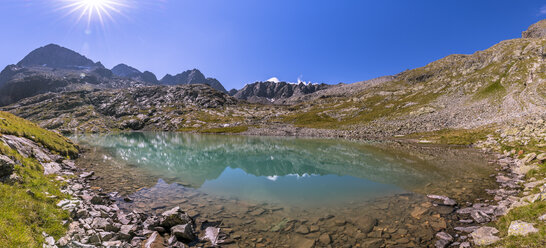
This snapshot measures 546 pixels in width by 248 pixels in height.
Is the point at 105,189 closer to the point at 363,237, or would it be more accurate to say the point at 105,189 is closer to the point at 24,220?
the point at 24,220

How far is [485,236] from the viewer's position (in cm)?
1012

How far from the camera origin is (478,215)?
12.7 meters

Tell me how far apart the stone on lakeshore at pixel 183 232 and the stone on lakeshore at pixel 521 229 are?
15.3 metres

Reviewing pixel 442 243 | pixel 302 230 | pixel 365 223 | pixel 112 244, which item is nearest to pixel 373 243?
pixel 365 223

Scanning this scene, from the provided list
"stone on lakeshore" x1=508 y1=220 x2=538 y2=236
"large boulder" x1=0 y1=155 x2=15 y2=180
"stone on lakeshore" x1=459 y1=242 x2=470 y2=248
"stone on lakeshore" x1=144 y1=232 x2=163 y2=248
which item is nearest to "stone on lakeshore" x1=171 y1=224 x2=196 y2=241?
"stone on lakeshore" x1=144 y1=232 x2=163 y2=248

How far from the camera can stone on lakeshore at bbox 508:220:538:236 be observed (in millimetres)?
8570

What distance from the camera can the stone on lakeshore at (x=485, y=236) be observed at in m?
9.64

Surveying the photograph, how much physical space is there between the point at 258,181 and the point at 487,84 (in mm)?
144574

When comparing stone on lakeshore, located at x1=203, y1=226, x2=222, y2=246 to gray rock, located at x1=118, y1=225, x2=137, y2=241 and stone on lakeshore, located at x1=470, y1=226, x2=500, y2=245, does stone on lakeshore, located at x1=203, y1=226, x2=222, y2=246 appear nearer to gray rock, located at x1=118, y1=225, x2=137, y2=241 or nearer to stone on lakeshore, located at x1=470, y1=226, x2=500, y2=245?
gray rock, located at x1=118, y1=225, x2=137, y2=241

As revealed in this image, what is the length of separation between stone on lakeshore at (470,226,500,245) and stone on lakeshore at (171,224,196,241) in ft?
47.5

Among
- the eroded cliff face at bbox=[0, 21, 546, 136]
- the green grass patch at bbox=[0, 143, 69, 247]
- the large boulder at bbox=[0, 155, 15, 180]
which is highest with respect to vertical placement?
the eroded cliff face at bbox=[0, 21, 546, 136]

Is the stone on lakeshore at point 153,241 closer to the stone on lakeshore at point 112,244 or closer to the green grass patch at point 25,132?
the stone on lakeshore at point 112,244

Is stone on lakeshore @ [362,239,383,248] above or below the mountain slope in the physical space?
below

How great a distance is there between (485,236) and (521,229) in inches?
62.6
